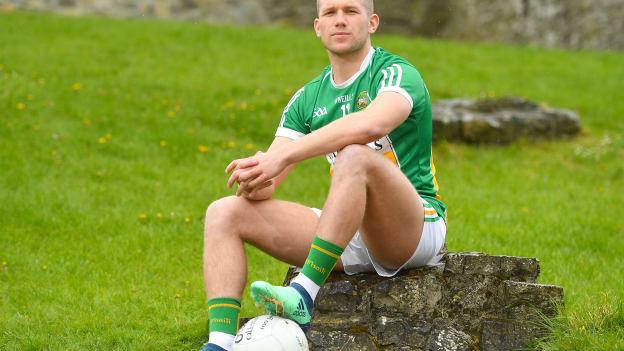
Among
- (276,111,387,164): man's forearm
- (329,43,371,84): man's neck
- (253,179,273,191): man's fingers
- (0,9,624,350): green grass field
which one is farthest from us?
(0,9,624,350): green grass field

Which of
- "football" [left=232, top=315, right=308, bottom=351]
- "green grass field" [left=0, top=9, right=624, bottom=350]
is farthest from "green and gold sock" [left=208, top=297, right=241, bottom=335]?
"green grass field" [left=0, top=9, right=624, bottom=350]

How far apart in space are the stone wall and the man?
13.8m

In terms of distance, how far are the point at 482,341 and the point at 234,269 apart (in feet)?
4.52

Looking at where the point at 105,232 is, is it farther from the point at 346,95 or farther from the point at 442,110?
the point at 442,110

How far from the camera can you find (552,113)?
37.6 feet

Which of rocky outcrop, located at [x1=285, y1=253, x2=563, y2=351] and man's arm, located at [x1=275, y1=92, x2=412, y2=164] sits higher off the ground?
man's arm, located at [x1=275, y1=92, x2=412, y2=164]

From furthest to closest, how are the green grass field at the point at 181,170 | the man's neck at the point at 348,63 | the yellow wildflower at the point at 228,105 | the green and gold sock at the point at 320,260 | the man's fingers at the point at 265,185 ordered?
1. the yellow wildflower at the point at 228,105
2. the green grass field at the point at 181,170
3. the man's neck at the point at 348,63
4. the man's fingers at the point at 265,185
5. the green and gold sock at the point at 320,260

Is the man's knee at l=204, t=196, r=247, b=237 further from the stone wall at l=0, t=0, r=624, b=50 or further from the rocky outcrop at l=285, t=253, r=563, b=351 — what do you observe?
the stone wall at l=0, t=0, r=624, b=50

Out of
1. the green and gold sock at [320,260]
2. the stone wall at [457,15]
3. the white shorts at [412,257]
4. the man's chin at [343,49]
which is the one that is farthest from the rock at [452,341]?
the stone wall at [457,15]

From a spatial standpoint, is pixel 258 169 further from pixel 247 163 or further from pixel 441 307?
pixel 441 307

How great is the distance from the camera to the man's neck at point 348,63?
467 cm

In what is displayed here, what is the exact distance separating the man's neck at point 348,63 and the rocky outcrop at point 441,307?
104 centimetres

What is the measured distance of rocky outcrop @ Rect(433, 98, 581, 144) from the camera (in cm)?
1080

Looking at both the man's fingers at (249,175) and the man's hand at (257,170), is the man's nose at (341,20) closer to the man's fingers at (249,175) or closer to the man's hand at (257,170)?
the man's hand at (257,170)
